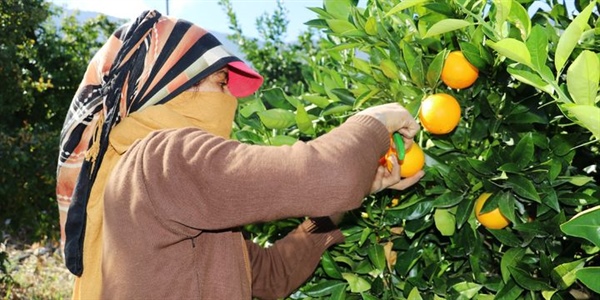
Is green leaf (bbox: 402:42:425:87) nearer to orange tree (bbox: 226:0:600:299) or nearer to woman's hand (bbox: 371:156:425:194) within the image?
orange tree (bbox: 226:0:600:299)

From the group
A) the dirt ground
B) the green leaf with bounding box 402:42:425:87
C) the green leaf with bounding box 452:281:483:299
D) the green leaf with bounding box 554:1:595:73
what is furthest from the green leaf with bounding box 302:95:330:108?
the dirt ground

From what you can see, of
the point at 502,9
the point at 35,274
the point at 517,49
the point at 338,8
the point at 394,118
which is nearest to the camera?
the point at 517,49

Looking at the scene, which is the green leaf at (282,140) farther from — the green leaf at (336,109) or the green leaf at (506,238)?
the green leaf at (506,238)

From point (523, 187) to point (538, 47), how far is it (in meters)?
0.53

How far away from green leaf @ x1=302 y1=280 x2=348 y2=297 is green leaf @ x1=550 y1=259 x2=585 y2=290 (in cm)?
50

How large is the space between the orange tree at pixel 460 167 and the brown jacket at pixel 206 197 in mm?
277

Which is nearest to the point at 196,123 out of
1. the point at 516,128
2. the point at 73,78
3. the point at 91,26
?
the point at 516,128

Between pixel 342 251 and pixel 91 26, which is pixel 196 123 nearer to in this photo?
pixel 342 251

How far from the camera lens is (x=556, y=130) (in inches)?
61.5

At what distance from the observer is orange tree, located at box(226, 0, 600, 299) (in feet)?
4.60

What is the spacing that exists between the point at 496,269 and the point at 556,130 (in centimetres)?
36

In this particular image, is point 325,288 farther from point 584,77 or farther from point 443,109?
point 584,77

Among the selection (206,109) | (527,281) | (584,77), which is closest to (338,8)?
(206,109)

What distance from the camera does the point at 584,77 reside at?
813mm
